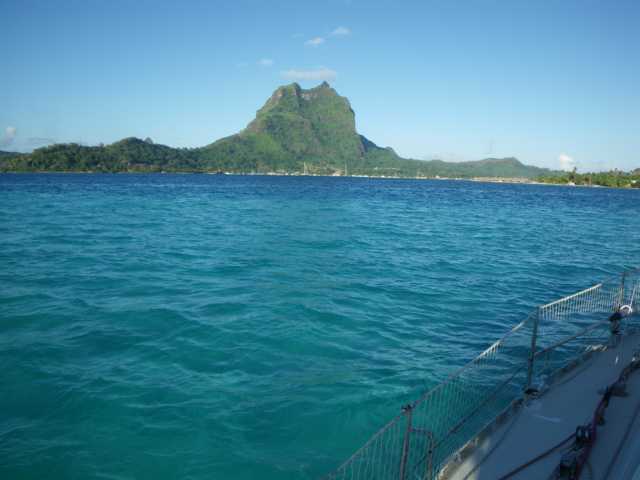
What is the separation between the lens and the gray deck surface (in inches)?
175

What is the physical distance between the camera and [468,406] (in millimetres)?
7648

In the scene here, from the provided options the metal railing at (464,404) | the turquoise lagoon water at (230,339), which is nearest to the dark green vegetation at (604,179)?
the turquoise lagoon water at (230,339)

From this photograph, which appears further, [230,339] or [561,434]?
[230,339]

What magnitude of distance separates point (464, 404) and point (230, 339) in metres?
6.18

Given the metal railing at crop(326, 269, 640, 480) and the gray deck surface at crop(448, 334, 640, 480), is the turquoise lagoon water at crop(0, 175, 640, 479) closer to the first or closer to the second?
the metal railing at crop(326, 269, 640, 480)

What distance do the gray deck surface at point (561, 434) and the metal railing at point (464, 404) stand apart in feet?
0.83

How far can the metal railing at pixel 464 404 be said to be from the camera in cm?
552

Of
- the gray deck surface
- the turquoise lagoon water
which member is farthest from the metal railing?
the turquoise lagoon water

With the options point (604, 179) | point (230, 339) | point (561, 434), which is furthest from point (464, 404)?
point (604, 179)

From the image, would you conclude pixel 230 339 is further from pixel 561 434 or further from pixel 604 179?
pixel 604 179

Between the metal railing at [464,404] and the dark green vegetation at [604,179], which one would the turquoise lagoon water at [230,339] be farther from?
the dark green vegetation at [604,179]

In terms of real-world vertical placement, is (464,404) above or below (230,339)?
above

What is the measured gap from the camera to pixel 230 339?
442 inches

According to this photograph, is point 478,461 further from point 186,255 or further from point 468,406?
point 186,255
